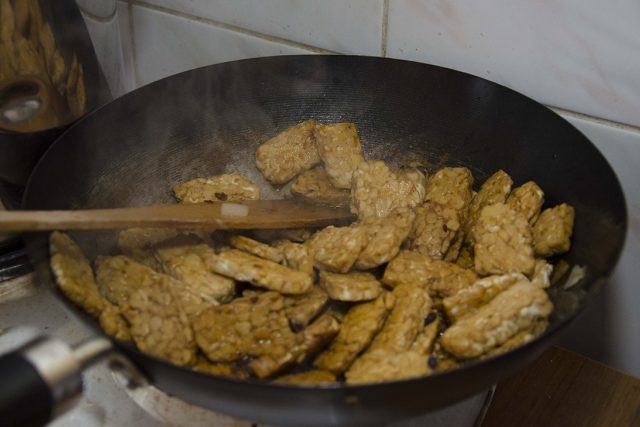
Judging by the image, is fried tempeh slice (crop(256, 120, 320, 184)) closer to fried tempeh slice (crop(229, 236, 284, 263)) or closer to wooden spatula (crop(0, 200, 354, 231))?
wooden spatula (crop(0, 200, 354, 231))

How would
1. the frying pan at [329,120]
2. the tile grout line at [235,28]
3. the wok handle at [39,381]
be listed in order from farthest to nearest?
Answer: the tile grout line at [235,28] < the frying pan at [329,120] < the wok handle at [39,381]

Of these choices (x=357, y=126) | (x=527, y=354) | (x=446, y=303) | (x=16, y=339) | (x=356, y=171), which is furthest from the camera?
(x=357, y=126)

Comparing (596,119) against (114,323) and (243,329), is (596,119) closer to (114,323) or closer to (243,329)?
(243,329)

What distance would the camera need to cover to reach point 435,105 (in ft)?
4.37

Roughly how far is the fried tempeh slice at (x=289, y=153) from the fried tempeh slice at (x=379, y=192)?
0.15 metres

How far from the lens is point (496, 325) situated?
930mm

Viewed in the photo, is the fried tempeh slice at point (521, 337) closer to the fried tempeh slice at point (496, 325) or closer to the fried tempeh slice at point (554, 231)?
the fried tempeh slice at point (496, 325)

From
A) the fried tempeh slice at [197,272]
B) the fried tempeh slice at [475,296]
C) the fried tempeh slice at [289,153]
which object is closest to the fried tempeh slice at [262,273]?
the fried tempeh slice at [197,272]

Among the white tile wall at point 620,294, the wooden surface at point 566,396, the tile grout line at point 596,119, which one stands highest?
the tile grout line at point 596,119

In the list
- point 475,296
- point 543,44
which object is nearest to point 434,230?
point 475,296

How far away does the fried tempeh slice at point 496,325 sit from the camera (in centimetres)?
93

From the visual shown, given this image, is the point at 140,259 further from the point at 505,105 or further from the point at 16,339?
the point at 505,105

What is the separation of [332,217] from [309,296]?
0.83ft

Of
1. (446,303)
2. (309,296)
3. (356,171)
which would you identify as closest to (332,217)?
(356,171)
